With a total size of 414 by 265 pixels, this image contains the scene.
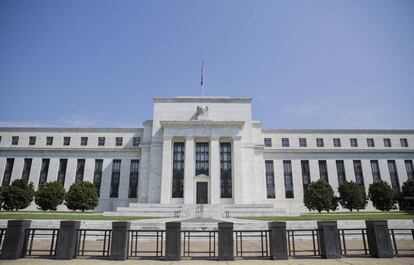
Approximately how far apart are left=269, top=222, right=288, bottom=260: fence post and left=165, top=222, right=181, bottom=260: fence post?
3687 mm

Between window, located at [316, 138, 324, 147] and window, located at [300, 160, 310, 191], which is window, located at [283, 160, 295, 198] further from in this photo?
window, located at [316, 138, 324, 147]

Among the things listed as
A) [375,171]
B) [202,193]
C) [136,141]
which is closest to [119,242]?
[202,193]

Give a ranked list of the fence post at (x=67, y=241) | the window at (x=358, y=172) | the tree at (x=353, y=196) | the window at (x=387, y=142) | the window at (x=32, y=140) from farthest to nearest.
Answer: the window at (x=387, y=142)
the window at (x=32, y=140)
the window at (x=358, y=172)
the tree at (x=353, y=196)
the fence post at (x=67, y=241)

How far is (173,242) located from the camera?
1044 cm

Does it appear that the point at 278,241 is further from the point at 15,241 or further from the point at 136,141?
the point at 136,141

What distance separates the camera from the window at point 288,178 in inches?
1999

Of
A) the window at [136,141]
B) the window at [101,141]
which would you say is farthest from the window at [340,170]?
the window at [101,141]

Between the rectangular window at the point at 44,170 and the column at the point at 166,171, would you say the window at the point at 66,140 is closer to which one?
the rectangular window at the point at 44,170

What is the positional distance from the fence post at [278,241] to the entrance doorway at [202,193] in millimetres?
33918

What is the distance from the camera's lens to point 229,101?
166 ft

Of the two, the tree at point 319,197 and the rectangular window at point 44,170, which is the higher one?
the rectangular window at point 44,170

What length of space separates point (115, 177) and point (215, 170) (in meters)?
20.3

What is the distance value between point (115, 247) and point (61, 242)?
219 cm

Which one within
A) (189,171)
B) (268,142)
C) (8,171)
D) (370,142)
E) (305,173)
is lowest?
(189,171)
